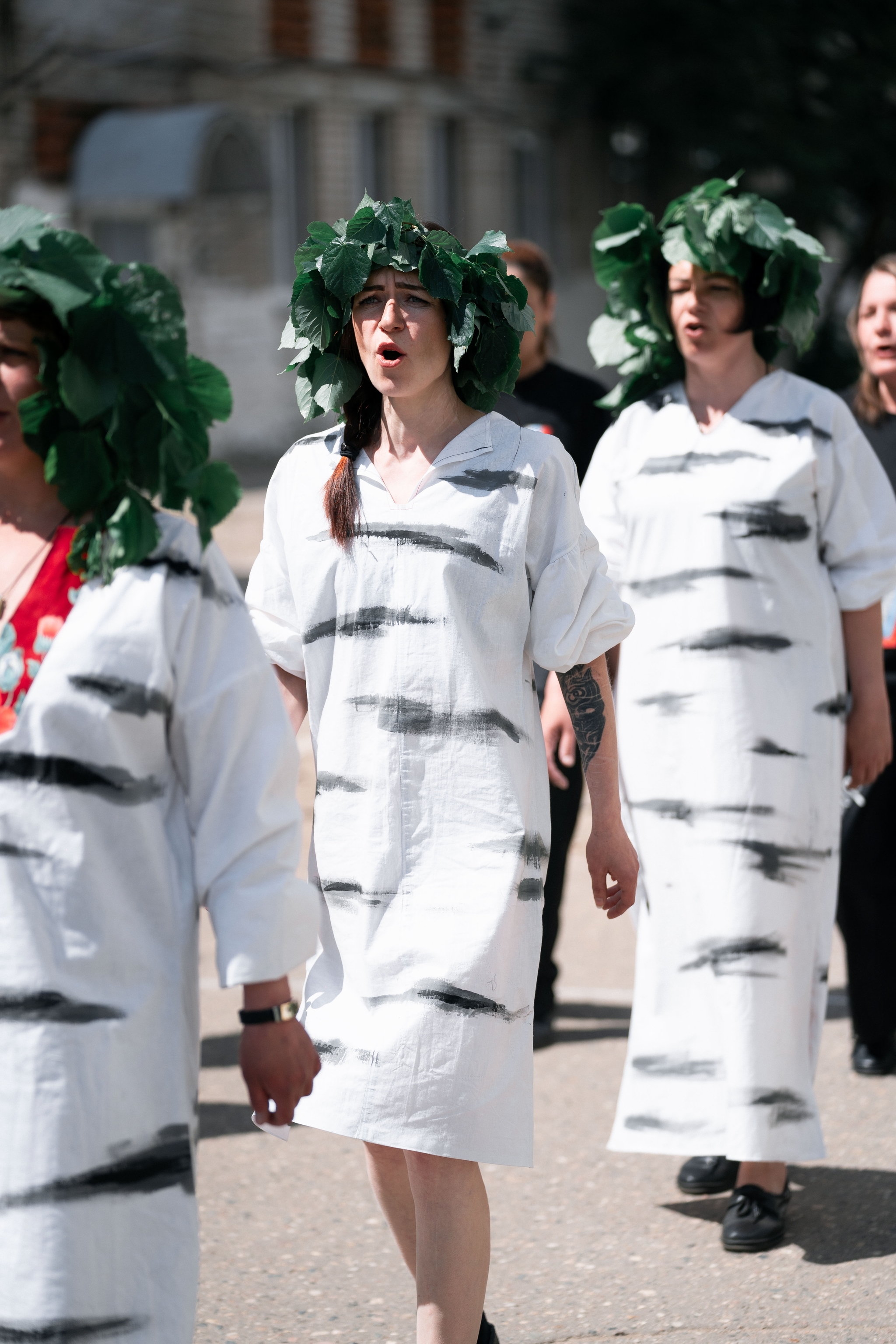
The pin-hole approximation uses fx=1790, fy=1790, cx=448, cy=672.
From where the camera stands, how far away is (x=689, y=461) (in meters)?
4.00

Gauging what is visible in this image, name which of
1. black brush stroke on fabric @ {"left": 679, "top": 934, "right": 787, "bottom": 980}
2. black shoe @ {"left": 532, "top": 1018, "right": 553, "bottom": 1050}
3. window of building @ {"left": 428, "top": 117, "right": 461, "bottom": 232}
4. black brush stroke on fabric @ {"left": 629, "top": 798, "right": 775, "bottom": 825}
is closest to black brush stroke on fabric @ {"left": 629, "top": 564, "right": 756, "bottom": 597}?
black brush stroke on fabric @ {"left": 629, "top": 798, "right": 775, "bottom": 825}

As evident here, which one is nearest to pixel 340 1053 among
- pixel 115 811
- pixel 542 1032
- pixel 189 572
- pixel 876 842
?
pixel 115 811

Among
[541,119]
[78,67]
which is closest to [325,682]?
[78,67]

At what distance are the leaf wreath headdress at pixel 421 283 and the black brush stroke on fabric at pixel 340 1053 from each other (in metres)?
1.11

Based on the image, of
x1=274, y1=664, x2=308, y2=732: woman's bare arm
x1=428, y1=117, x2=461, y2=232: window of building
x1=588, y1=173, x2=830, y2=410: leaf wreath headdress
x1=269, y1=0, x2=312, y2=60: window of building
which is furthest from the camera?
x1=428, y1=117, x2=461, y2=232: window of building

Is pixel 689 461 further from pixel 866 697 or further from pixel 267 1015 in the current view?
pixel 267 1015

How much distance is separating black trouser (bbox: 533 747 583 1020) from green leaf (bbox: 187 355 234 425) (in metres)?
3.17

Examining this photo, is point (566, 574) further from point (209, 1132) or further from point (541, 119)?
point (541, 119)

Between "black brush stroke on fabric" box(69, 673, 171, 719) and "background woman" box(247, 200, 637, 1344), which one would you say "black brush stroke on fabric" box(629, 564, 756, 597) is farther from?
"black brush stroke on fabric" box(69, 673, 171, 719)

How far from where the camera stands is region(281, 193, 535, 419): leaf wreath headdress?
304 cm

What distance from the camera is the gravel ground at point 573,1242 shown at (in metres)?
3.50

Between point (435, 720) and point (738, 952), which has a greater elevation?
point (435, 720)

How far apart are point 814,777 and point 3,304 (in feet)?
7.68

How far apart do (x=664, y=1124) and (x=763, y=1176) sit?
0.78 ft
